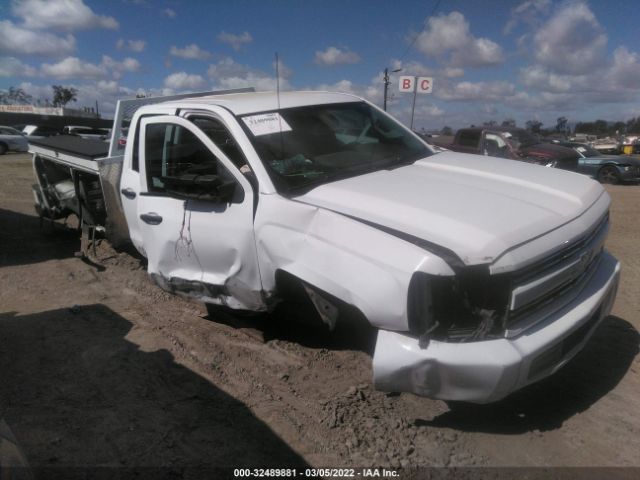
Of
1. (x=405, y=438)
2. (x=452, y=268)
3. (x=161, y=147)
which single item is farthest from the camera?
(x=161, y=147)

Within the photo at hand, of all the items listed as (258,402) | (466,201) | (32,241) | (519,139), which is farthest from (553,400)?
(519,139)

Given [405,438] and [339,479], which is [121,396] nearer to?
[339,479]

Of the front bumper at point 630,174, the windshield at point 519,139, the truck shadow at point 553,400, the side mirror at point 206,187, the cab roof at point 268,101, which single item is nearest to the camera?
the truck shadow at point 553,400

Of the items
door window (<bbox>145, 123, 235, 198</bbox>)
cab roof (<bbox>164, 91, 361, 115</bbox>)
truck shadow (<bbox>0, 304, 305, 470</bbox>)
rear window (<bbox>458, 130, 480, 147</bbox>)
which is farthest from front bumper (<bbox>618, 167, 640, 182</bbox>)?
truck shadow (<bbox>0, 304, 305, 470</bbox>)

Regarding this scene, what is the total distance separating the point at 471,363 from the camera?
2.35 meters

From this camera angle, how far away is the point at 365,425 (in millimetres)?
2918

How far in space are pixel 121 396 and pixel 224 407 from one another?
744 millimetres

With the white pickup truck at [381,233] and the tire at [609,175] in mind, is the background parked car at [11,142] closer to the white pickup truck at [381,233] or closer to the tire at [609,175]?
the white pickup truck at [381,233]

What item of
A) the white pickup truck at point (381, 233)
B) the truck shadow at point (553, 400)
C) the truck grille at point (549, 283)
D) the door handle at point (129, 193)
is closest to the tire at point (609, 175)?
the truck shadow at point (553, 400)

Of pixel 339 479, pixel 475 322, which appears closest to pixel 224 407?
pixel 339 479

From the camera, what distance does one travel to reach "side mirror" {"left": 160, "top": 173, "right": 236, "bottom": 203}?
3277 mm

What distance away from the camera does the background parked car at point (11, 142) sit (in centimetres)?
2448

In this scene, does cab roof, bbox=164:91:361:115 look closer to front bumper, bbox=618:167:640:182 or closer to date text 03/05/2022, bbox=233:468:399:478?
date text 03/05/2022, bbox=233:468:399:478

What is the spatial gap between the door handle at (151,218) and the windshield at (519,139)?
11686 millimetres
